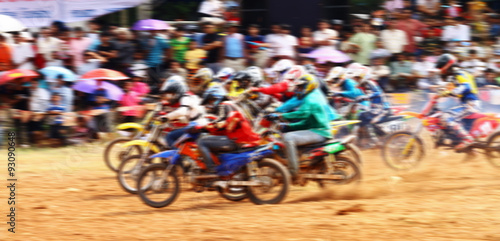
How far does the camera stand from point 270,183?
877 cm

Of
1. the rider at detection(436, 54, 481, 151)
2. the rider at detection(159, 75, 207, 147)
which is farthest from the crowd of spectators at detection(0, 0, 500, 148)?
the rider at detection(159, 75, 207, 147)

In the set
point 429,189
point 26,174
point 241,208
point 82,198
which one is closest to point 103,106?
point 26,174

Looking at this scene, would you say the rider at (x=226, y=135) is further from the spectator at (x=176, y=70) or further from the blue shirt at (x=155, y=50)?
the blue shirt at (x=155, y=50)

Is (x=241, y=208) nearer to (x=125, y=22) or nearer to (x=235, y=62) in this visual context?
(x=235, y=62)

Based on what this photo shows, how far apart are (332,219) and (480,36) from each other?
8.13 meters

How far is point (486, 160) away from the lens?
11.1 m

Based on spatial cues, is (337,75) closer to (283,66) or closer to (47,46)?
(283,66)

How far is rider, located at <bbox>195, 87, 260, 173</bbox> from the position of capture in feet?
28.7

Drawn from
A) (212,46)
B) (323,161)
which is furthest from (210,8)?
(323,161)

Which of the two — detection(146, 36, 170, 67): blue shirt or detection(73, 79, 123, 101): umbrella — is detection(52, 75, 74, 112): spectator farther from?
detection(146, 36, 170, 67): blue shirt

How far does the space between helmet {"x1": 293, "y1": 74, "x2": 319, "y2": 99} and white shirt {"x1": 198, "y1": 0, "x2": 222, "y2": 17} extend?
518 centimetres

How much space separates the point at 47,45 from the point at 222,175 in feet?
19.1

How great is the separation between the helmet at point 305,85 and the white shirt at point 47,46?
18.3ft

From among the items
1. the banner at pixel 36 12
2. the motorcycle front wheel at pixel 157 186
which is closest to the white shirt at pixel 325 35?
the banner at pixel 36 12
